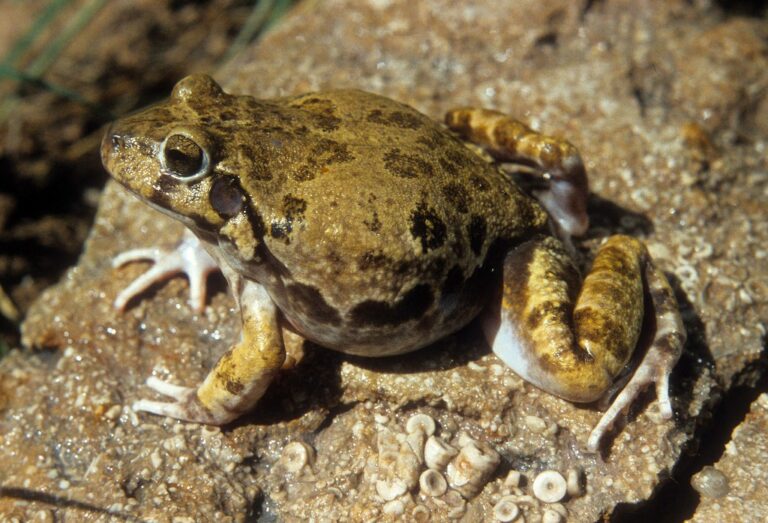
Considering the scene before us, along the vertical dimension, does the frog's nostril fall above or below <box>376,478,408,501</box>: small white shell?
above

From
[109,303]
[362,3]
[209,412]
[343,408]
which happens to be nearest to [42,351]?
[109,303]

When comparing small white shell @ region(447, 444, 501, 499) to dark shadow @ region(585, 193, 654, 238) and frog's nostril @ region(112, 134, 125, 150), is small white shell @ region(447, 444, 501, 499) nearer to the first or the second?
dark shadow @ region(585, 193, 654, 238)

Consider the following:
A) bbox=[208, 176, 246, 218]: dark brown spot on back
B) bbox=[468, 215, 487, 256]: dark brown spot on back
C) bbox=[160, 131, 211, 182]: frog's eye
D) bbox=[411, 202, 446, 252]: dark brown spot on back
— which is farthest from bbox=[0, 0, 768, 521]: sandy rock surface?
bbox=[160, 131, 211, 182]: frog's eye

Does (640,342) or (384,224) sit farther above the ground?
(384,224)

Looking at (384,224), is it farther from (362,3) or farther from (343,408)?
(362,3)

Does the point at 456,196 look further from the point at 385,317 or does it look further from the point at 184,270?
the point at 184,270

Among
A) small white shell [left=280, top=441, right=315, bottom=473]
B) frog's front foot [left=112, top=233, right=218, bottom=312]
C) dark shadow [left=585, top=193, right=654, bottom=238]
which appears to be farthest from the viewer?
dark shadow [left=585, top=193, right=654, bottom=238]

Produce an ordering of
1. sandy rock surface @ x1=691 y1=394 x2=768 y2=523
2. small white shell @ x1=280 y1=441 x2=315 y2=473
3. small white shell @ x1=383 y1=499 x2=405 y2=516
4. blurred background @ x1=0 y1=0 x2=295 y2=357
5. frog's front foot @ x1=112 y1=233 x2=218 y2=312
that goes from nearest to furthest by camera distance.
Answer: small white shell @ x1=383 y1=499 x2=405 y2=516 < sandy rock surface @ x1=691 y1=394 x2=768 y2=523 < small white shell @ x1=280 y1=441 x2=315 y2=473 < frog's front foot @ x1=112 y1=233 x2=218 y2=312 < blurred background @ x1=0 y1=0 x2=295 y2=357
